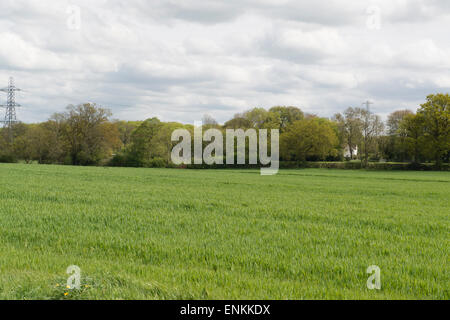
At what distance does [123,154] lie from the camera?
81375 millimetres

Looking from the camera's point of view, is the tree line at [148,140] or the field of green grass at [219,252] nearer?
the field of green grass at [219,252]

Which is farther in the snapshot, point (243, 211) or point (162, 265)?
point (243, 211)

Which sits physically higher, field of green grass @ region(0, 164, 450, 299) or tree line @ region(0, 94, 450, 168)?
tree line @ region(0, 94, 450, 168)

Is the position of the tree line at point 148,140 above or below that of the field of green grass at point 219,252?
above

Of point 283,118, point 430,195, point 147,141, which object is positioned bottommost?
point 430,195

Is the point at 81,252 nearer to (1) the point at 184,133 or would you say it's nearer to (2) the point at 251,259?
(2) the point at 251,259

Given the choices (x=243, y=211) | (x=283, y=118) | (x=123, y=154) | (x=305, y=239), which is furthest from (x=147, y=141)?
(x=305, y=239)

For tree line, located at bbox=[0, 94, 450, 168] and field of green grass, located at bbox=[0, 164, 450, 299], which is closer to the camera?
field of green grass, located at bbox=[0, 164, 450, 299]

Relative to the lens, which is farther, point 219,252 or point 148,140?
point 148,140

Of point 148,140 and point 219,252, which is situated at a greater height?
point 148,140

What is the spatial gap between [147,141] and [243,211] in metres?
68.8
